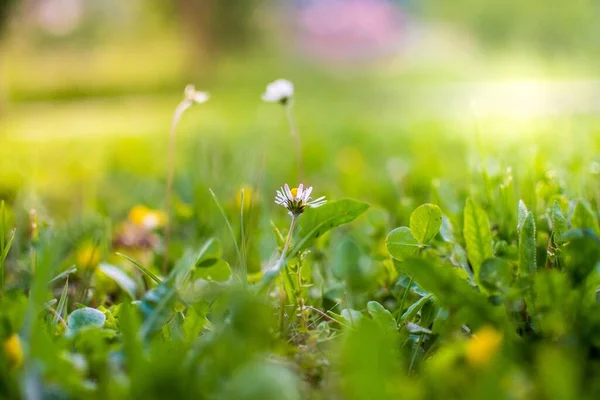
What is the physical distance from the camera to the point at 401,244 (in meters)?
1.04

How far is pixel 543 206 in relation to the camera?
1.30m

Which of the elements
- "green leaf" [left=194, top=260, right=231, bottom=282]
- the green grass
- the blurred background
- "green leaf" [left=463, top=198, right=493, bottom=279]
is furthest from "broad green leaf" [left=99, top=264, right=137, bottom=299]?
the blurred background

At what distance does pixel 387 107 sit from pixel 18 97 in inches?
260

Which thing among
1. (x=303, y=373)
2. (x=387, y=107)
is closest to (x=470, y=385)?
(x=303, y=373)

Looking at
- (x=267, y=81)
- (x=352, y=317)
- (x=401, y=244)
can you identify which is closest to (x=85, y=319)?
(x=352, y=317)

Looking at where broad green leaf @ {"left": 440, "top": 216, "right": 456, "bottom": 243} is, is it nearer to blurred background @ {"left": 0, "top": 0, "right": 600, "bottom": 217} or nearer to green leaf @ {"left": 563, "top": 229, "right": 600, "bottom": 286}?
green leaf @ {"left": 563, "top": 229, "right": 600, "bottom": 286}

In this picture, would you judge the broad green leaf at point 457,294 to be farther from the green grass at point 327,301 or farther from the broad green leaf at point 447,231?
the broad green leaf at point 447,231

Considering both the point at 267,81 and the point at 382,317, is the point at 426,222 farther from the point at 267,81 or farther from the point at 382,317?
the point at 267,81

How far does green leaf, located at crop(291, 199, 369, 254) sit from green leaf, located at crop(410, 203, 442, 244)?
3.3 inches

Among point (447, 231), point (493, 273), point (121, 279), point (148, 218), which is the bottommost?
point (148, 218)

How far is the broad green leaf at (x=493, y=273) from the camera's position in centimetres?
87

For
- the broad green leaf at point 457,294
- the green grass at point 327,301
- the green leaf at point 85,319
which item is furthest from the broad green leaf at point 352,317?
the green leaf at point 85,319

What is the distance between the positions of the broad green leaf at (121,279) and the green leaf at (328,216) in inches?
13.9

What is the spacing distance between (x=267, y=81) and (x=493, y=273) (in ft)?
42.8
